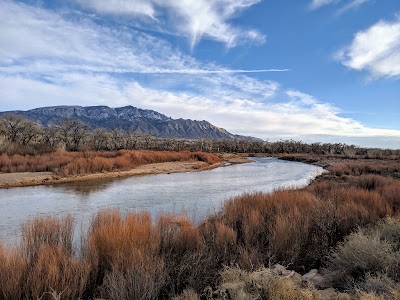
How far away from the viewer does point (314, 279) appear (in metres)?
6.91

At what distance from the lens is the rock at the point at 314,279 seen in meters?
6.54

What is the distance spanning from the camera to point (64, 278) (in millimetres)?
5406

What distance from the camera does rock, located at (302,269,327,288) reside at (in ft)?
21.4

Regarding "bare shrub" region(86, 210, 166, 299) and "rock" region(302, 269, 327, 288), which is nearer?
"bare shrub" region(86, 210, 166, 299)

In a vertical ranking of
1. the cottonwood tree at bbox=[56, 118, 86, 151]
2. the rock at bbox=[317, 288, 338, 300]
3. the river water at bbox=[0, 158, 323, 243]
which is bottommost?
the river water at bbox=[0, 158, 323, 243]

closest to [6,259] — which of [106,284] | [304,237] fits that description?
[106,284]

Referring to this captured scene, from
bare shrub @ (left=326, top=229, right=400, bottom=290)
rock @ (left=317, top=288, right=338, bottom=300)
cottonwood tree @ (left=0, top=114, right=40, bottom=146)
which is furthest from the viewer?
cottonwood tree @ (left=0, top=114, right=40, bottom=146)

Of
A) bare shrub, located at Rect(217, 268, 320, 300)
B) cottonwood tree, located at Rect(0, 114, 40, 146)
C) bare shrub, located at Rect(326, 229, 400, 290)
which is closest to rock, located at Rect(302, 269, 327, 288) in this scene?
bare shrub, located at Rect(326, 229, 400, 290)

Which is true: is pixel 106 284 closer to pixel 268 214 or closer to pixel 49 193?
pixel 268 214

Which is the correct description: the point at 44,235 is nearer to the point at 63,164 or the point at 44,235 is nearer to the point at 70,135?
the point at 63,164

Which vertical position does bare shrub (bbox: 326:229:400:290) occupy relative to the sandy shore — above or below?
above

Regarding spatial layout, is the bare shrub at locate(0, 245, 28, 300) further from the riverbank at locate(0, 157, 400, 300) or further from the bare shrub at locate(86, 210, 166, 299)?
the bare shrub at locate(86, 210, 166, 299)

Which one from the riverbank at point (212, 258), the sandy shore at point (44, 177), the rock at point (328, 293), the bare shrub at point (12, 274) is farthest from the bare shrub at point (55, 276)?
the sandy shore at point (44, 177)

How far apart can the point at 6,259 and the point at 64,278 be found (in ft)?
3.95
